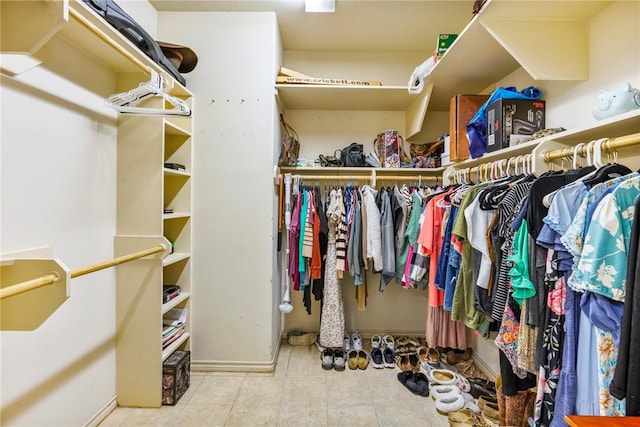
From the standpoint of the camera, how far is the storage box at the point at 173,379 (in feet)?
5.98

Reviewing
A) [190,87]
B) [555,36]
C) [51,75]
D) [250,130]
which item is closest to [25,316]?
[51,75]

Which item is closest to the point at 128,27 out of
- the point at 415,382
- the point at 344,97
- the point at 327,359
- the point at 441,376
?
the point at 344,97

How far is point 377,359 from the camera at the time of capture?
7.72 ft

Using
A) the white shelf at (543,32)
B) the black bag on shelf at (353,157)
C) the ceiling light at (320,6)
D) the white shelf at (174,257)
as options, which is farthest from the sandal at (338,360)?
the ceiling light at (320,6)

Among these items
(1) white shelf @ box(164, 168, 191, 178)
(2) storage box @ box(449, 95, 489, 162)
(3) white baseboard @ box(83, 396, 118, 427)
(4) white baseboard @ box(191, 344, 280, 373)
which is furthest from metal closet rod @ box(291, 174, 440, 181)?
(3) white baseboard @ box(83, 396, 118, 427)

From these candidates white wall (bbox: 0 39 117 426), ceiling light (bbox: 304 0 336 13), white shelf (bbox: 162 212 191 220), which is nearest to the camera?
white wall (bbox: 0 39 117 426)

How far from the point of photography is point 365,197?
2.39 metres

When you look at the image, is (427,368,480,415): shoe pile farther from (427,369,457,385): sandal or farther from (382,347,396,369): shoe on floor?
(382,347,396,369): shoe on floor

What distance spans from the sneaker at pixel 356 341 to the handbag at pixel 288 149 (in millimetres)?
1604

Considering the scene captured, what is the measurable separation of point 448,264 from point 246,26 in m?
2.18

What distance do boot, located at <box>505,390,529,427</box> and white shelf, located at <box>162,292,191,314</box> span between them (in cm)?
203

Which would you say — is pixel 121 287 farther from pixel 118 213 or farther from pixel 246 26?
pixel 246 26

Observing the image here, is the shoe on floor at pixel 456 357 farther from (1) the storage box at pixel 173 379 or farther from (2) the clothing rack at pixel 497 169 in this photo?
(1) the storage box at pixel 173 379

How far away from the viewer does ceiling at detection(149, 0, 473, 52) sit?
2113mm
